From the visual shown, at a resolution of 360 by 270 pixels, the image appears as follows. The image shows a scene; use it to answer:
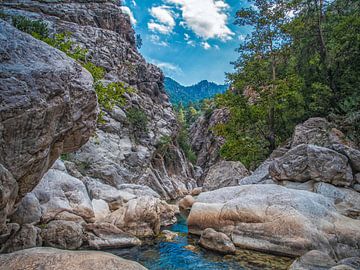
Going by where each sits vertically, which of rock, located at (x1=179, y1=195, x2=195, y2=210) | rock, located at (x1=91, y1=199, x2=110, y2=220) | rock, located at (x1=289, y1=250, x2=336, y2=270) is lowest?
rock, located at (x1=179, y1=195, x2=195, y2=210)

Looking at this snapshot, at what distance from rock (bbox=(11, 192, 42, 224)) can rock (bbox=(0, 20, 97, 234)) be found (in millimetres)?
3151

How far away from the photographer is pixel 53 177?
41.9 feet

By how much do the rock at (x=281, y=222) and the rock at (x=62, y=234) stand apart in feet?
18.5

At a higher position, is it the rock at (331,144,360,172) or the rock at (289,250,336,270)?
the rock at (331,144,360,172)

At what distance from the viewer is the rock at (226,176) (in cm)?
2138

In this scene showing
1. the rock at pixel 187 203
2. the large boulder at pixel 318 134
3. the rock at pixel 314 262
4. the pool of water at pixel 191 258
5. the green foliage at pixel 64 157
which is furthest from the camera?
the green foliage at pixel 64 157

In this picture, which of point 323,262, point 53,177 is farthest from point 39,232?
point 323,262

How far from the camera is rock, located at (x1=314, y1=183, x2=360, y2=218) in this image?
1219 centimetres

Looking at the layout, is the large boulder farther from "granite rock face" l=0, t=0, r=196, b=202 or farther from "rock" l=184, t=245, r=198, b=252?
"granite rock face" l=0, t=0, r=196, b=202

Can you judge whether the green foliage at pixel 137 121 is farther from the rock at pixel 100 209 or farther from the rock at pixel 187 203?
the rock at pixel 100 209

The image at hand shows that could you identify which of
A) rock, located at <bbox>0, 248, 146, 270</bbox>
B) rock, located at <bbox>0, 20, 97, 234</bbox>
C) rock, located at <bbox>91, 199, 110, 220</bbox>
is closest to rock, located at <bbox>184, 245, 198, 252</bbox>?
rock, located at <bbox>91, 199, 110, 220</bbox>

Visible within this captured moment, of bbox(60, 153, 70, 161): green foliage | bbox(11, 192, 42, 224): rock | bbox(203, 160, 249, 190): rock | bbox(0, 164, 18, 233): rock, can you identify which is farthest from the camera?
bbox(60, 153, 70, 161): green foliage

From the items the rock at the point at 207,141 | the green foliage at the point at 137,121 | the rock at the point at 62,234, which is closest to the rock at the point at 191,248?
the rock at the point at 62,234

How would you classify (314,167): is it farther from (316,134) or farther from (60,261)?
(60,261)
